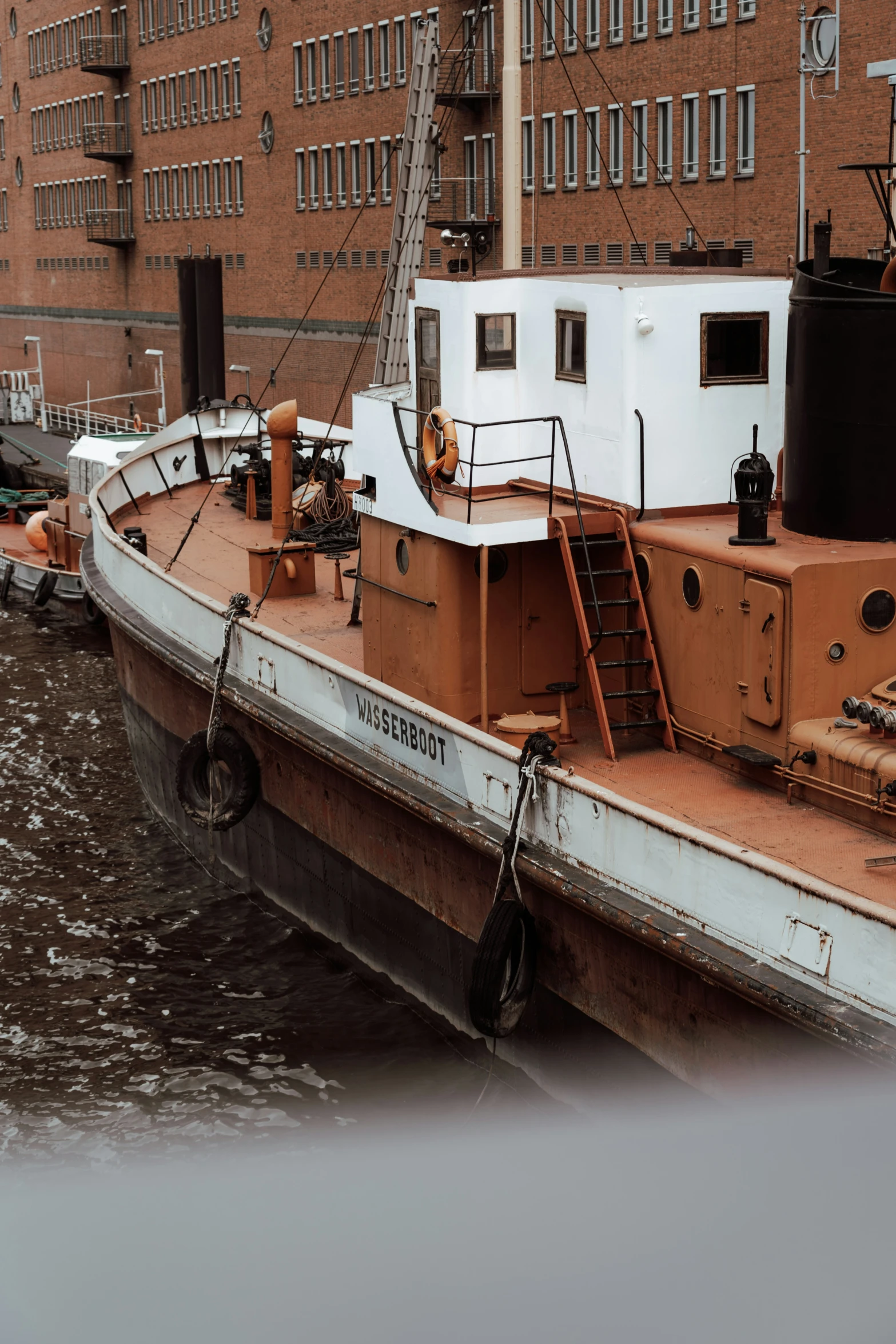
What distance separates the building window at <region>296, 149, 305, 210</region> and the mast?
40973 millimetres

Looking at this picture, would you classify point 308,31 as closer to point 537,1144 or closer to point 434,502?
point 434,502

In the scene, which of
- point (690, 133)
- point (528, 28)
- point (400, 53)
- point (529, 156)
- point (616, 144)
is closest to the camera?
point (690, 133)

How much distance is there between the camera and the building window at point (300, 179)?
54.6m

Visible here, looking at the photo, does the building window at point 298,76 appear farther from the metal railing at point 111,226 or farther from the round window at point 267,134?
the metal railing at point 111,226

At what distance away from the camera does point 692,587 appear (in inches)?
380

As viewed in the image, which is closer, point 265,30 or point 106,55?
point 265,30

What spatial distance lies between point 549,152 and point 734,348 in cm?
3512

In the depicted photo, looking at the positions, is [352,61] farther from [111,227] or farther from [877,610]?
[877,610]

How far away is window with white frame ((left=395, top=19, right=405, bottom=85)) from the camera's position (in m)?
47.1

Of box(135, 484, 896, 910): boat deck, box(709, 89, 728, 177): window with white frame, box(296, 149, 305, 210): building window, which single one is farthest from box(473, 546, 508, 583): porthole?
box(296, 149, 305, 210): building window

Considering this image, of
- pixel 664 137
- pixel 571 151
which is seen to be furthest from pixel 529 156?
pixel 664 137

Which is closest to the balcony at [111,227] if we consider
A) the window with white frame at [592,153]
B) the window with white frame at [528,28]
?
the window with white frame at [528,28]

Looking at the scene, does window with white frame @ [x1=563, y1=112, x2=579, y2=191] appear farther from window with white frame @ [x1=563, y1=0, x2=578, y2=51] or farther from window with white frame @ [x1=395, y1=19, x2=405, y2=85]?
window with white frame @ [x1=395, y1=19, x2=405, y2=85]

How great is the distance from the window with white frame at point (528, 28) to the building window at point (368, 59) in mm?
8716
